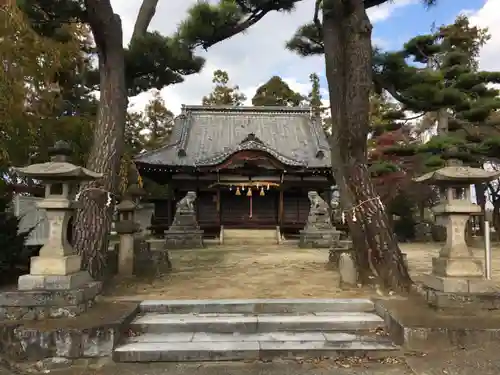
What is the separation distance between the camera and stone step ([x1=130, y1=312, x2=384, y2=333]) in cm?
488

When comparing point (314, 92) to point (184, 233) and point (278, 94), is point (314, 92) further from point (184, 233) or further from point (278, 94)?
point (184, 233)

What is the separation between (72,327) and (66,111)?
10.2m

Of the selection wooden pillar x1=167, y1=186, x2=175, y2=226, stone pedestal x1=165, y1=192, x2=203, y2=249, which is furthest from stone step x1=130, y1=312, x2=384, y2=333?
wooden pillar x1=167, y1=186, x2=175, y2=226

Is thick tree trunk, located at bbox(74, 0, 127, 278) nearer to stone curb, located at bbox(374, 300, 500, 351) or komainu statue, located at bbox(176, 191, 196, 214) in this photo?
stone curb, located at bbox(374, 300, 500, 351)

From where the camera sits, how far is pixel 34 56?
26.2 ft

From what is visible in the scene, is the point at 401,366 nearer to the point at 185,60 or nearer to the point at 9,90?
the point at 185,60

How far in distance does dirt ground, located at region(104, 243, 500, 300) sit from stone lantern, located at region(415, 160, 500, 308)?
1337 mm

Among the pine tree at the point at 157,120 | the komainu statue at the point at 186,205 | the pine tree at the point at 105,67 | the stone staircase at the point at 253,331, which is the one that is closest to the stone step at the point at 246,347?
the stone staircase at the point at 253,331

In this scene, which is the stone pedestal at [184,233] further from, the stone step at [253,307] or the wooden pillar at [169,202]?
the stone step at [253,307]

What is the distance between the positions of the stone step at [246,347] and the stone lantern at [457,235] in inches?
43.6

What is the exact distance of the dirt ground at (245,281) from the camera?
6.25 meters

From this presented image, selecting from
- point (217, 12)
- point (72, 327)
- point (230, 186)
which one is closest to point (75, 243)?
point (72, 327)

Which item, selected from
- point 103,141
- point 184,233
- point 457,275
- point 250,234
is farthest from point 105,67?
point 250,234

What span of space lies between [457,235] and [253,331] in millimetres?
2712
